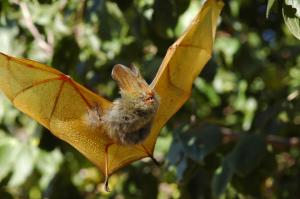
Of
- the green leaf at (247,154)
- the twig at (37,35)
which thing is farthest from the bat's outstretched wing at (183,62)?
the twig at (37,35)

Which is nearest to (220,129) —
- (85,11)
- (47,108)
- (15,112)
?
(85,11)

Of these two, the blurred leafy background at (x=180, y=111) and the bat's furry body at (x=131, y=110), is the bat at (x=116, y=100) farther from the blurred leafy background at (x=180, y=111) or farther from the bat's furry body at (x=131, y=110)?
the blurred leafy background at (x=180, y=111)

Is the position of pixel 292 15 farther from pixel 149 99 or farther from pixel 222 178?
pixel 222 178

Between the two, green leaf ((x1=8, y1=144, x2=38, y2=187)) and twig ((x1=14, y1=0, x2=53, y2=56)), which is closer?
green leaf ((x1=8, y1=144, x2=38, y2=187))

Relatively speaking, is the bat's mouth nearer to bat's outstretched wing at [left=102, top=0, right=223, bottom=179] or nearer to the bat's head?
the bat's head

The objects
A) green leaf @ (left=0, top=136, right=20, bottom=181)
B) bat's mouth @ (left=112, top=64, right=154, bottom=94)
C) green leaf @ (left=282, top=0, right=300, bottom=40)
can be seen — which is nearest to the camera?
bat's mouth @ (left=112, top=64, right=154, bottom=94)

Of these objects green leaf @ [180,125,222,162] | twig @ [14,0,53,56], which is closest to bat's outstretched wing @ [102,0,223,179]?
green leaf @ [180,125,222,162]

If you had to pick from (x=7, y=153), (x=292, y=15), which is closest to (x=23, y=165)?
(x=7, y=153)
